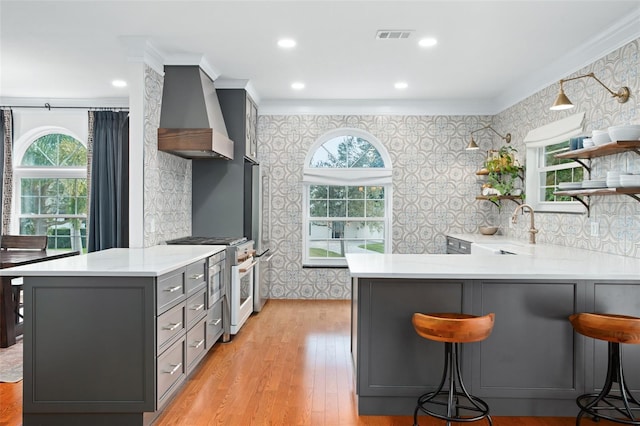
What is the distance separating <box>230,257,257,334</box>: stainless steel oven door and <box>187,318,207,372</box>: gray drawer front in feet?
2.31

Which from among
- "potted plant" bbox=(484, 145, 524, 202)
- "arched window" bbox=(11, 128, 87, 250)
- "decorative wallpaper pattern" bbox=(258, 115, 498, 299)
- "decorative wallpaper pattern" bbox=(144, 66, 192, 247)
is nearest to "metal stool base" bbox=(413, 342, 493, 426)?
"decorative wallpaper pattern" bbox=(144, 66, 192, 247)

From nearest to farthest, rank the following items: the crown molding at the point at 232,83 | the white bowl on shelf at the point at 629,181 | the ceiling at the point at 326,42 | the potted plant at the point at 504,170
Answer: the white bowl on shelf at the point at 629,181 < the ceiling at the point at 326,42 < the crown molding at the point at 232,83 < the potted plant at the point at 504,170

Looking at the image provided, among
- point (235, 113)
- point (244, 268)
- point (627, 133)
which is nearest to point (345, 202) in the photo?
point (235, 113)

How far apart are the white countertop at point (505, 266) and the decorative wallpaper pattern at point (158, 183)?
1.75 metres

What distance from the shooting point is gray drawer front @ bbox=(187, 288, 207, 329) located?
123 inches

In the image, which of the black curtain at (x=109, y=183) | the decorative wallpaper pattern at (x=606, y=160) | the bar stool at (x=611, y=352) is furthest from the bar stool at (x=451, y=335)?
the black curtain at (x=109, y=183)

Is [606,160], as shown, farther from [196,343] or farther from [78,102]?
[78,102]

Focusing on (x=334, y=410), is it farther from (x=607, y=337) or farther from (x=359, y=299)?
(x=607, y=337)

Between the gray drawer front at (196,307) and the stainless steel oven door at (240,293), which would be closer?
the gray drawer front at (196,307)

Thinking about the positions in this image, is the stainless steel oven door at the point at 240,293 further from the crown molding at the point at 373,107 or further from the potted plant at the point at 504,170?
the potted plant at the point at 504,170

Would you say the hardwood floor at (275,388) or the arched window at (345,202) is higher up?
the arched window at (345,202)

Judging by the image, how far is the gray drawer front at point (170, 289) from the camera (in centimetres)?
259

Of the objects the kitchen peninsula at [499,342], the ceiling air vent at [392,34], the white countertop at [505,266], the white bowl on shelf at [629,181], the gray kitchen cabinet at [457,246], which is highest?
the ceiling air vent at [392,34]

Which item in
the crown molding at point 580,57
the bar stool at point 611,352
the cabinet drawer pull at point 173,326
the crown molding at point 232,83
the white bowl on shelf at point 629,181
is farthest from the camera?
the crown molding at point 232,83
